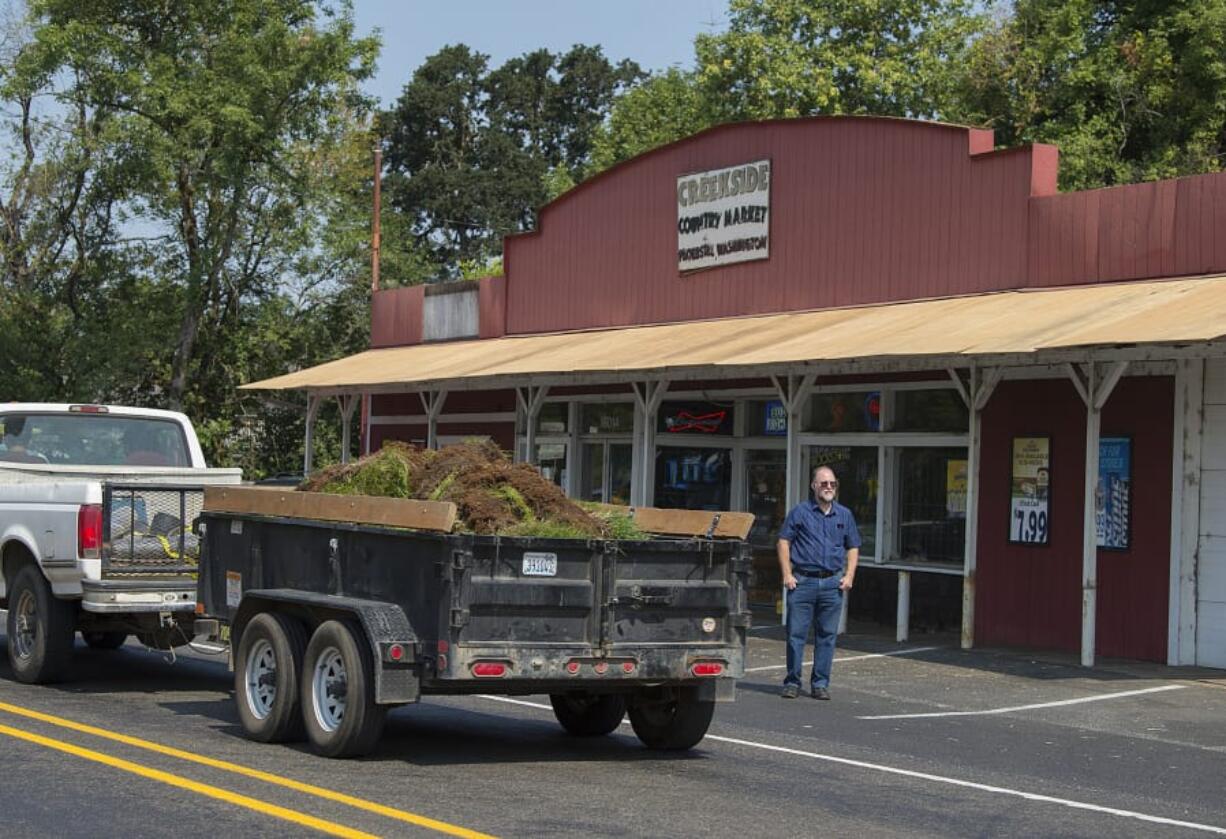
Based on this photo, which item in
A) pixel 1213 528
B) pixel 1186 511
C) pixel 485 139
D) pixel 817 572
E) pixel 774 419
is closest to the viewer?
pixel 817 572

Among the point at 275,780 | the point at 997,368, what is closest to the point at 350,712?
the point at 275,780

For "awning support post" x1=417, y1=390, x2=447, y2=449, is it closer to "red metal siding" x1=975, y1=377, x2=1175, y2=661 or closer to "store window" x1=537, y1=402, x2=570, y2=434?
"store window" x1=537, y1=402, x2=570, y2=434

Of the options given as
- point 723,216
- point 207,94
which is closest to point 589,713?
point 723,216

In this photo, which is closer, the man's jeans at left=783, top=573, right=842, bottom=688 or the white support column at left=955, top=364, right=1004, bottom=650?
the man's jeans at left=783, top=573, right=842, bottom=688

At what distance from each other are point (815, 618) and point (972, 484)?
4474mm

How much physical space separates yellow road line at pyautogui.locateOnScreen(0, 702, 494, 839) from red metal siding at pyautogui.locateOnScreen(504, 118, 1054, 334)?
11.9m

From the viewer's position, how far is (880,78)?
147 ft

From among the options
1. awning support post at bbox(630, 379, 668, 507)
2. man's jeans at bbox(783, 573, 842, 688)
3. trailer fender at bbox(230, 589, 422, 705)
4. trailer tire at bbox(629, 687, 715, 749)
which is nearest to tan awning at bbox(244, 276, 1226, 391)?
awning support post at bbox(630, 379, 668, 507)

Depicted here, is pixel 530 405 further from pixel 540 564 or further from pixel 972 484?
pixel 540 564

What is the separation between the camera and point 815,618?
13.9 m

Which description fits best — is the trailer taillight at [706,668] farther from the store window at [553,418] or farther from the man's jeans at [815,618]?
the store window at [553,418]

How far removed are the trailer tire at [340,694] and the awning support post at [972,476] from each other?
919 cm

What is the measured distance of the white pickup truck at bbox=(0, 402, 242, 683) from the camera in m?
12.1

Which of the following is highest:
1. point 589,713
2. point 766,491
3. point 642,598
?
point 766,491
